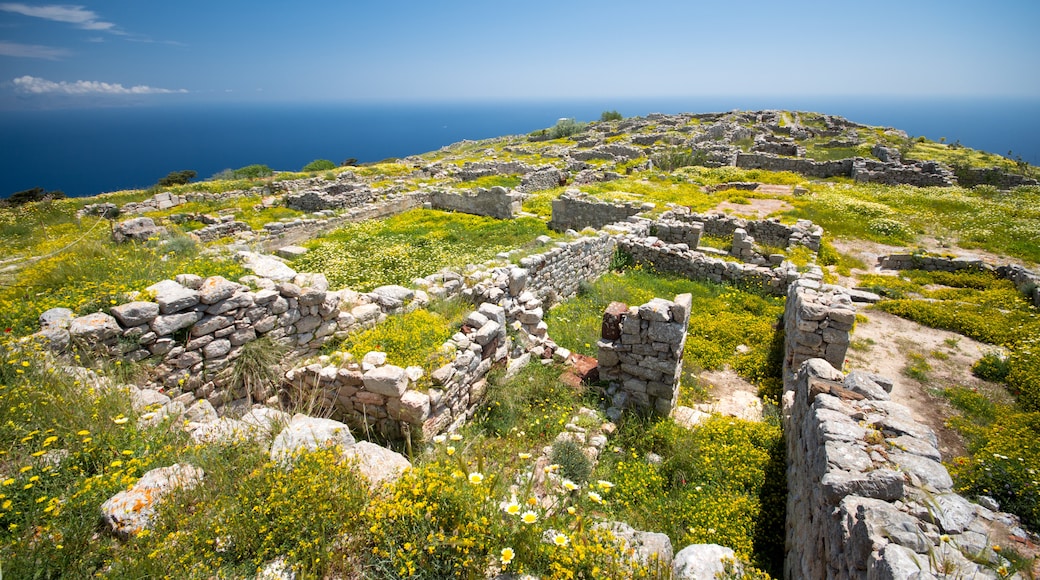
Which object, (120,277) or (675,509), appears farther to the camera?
(120,277)

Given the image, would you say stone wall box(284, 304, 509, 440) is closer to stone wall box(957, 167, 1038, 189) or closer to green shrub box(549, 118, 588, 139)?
stone wall box(957, 167, 1038, 189)

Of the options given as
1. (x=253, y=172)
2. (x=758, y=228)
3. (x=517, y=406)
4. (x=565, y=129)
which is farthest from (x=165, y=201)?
(x=565, y=129)

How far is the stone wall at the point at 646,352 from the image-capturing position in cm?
821

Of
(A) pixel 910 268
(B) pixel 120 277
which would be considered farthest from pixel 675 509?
(A) pixel 910 268

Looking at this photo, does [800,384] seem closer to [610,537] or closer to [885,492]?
[885,492]

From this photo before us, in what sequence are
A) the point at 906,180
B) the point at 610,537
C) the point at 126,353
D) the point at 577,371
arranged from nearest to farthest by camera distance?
the point at 610,537 → the point at 126,353 → the point at 577,371 → the point at 906,180

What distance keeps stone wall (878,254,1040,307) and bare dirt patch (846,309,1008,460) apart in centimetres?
452

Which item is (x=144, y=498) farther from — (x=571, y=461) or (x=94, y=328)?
(x=571, y=461)

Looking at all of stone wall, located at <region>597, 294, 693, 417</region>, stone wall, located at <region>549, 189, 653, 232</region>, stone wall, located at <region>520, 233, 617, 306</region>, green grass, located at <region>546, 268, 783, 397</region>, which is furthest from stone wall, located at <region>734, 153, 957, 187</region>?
stone wall, located at <region>597, 294, 693, 417</region>

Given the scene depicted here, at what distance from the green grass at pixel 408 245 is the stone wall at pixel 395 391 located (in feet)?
15.3

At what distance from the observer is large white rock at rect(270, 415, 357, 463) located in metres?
4.89

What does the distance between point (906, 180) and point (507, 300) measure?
3455 cm

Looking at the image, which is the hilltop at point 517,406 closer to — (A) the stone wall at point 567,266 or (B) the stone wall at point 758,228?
(A) the stone wall at point 567,266

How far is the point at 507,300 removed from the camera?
10.3m
